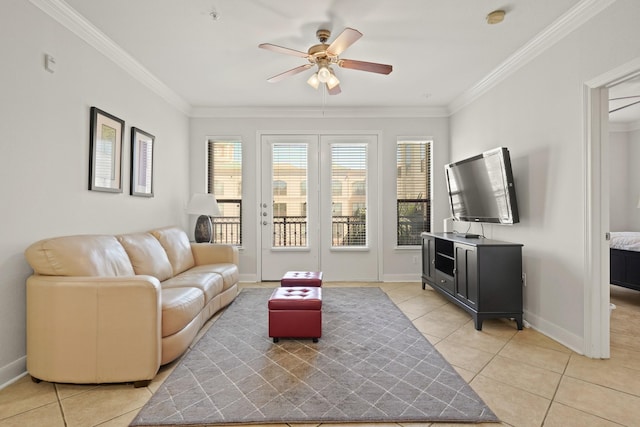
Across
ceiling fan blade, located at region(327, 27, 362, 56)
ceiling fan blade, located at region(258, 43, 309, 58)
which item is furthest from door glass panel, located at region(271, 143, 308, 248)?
ceiling fan blade, located at region(327, 27, 362, 56)

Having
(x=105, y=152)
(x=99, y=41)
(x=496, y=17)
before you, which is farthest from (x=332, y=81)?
(x=105, y=152)

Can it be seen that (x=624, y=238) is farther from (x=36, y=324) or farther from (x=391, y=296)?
(x=36, y=324)

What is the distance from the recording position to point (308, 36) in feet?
9.82

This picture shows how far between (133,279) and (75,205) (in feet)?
3.76

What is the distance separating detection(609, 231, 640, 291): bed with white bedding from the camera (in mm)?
3992

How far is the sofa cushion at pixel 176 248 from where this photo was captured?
362 centimetres

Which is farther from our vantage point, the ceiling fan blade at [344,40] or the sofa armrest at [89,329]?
the ceiling fan blade at [344,40]

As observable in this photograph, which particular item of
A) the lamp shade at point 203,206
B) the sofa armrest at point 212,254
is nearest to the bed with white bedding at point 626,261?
the sofa armrest at point 212,254

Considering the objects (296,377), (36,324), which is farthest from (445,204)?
(36,324)

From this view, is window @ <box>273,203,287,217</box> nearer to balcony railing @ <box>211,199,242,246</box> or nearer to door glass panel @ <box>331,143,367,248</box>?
balcony railing @ <box>211,199,242,246</box>

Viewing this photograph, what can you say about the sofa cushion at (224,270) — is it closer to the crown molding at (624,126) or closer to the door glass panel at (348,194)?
the door glass panel at (348,194)

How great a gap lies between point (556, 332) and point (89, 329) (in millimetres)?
3641

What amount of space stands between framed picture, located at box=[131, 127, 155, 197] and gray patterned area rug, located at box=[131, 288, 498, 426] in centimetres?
178

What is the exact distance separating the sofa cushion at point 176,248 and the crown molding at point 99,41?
1765 mm
